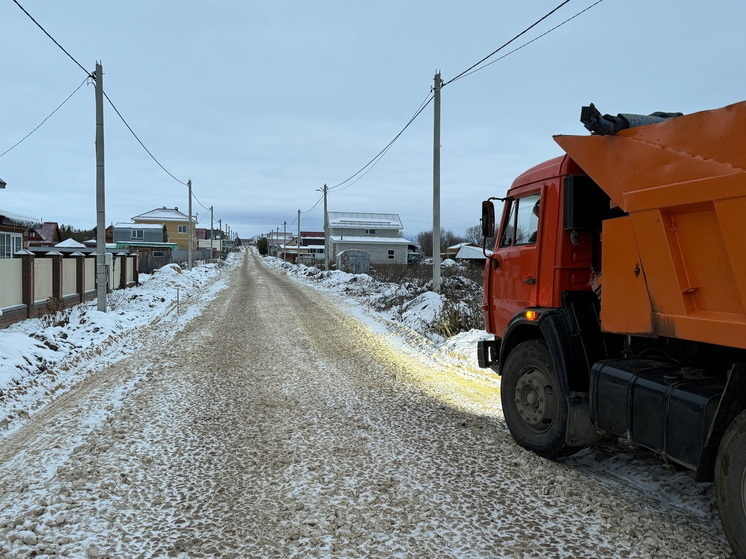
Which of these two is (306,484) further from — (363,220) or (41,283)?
(363,220)

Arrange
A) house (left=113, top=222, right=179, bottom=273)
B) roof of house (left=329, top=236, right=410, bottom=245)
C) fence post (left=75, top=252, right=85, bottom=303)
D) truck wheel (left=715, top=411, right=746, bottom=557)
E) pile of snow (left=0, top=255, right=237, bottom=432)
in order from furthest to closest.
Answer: house (left=113, top=222, right=179, bottom=273) < roof of house (left=329, top=236, right=410, bottom=245) < fence post (left=75, top=252, right=85, bottom=303) < pile of snow (left=0, top=255, right=237, bottom=432) < truck wheel (left=715, top=411, right=746, bottom=557)

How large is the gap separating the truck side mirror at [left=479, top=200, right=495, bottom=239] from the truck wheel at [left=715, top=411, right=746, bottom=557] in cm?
336

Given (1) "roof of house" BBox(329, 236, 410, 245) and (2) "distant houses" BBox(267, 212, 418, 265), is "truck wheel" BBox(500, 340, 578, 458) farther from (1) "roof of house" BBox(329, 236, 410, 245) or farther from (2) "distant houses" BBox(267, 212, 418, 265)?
(1) "roof of house" BBox(329, 236, 410, 245)

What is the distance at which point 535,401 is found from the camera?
5.08 metres

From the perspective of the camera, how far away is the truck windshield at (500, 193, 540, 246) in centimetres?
536

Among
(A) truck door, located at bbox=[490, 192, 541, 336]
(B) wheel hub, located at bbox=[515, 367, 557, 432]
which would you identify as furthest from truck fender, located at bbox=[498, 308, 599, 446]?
(A) truck door, located at bbox=[490, 192, 541, 336]

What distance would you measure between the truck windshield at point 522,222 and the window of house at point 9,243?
20410mm

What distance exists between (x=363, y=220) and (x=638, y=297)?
6643cm

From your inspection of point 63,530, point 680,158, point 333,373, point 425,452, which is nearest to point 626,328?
point 680,158

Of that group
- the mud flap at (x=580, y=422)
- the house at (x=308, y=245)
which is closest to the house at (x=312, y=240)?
the house at (x=308, y=245)

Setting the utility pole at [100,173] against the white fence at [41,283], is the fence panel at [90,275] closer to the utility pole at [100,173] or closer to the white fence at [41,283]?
the white fence at [41,283]

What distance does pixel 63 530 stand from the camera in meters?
3.54

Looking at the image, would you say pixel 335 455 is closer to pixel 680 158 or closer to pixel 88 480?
pixel 88 480

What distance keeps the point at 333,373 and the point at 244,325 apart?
6010 mm
